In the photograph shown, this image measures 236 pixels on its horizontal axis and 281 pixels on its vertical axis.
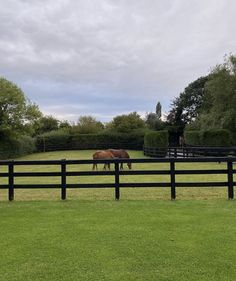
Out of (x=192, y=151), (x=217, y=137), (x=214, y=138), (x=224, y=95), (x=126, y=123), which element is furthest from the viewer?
(x=126, y=123)

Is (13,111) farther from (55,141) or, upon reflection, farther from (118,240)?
(118,240)

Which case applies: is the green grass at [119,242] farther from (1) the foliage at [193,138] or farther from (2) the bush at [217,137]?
(1) the foliage at [193,138]

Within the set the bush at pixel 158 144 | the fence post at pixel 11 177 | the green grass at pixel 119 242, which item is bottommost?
the green grass at pixel 119 242

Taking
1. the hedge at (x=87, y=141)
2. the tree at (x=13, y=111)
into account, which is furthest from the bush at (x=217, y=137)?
the hedge at (x=87, y=141)

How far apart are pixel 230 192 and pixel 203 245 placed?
451cm

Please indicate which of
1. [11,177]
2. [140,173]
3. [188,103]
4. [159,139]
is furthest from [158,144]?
[188,103]

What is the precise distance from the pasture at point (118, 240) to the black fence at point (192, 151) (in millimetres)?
16045

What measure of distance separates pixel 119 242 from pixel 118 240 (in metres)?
0.11

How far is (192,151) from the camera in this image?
28.6 metres

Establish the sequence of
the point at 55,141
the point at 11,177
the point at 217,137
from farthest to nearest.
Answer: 1. the point at 55,141
2. the point at 217,137
3. the point at 11,177

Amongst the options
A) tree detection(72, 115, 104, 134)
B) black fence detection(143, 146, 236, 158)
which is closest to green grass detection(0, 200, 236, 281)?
black fence detection(143, 146, 236, 158)

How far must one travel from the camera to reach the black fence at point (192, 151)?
25469 mm

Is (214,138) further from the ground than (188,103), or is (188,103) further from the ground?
(188,103)

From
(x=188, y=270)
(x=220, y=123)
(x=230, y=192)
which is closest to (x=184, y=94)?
(x=220, y=123)
